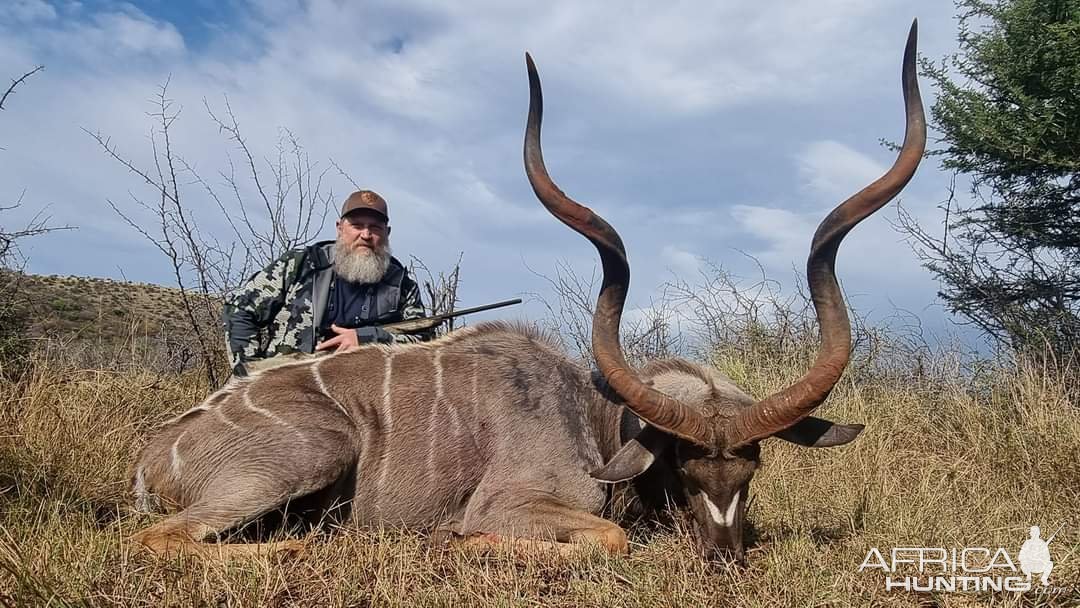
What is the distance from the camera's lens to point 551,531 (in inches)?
124

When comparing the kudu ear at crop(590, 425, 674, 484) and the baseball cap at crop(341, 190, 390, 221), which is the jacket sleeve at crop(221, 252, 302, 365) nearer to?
the baseball cap at crop(341, 190, 390, 221)

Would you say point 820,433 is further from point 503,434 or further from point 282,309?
point 282,309

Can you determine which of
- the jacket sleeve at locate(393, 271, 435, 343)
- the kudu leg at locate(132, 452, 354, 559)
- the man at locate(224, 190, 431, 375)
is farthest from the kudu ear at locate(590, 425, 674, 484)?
the jacket sleeve at locate(393, 271, 435, 343)

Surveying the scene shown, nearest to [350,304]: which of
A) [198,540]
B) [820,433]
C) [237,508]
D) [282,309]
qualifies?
[282,309]

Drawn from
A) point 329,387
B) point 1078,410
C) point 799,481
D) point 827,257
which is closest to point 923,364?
point 1078,410

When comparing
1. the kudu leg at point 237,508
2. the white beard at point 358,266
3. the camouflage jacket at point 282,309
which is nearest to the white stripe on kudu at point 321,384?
the kudu leg at point 237,508

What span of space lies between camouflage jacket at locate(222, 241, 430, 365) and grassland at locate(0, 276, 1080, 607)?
745 millimetres

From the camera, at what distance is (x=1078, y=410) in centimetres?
465

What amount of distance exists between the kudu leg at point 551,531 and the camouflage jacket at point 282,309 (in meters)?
1.64

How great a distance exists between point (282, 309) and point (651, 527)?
2.48 metres

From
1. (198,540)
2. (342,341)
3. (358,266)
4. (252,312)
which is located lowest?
(198,540)

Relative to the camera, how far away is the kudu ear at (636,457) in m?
3.18

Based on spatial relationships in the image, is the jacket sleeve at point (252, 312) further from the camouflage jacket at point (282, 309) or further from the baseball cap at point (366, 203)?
the baseball cap at point (366, 203)

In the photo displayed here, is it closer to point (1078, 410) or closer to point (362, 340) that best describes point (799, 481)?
point (1078, 410)
